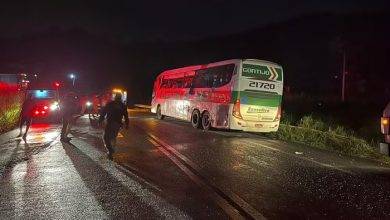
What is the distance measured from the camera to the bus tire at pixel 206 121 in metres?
21.0

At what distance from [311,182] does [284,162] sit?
269 centimetres

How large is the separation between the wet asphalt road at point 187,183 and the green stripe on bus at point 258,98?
4710 millimetres

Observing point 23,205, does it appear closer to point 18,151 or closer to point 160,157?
point 160,157

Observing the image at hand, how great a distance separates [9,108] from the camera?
2483cm

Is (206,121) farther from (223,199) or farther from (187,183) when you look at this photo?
(223,199)

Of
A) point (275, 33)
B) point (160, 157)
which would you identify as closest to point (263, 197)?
point (160, 157)

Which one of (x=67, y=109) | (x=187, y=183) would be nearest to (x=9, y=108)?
(x=67, y=109)

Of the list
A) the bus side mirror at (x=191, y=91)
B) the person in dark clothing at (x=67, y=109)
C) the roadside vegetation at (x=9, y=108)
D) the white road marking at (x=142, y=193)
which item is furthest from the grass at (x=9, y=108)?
the white road marking at (x=142, y=193)

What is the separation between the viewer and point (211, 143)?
1594 cm

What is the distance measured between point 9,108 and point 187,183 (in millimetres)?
18889

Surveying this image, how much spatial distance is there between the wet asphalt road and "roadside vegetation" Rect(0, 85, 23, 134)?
7848 mm

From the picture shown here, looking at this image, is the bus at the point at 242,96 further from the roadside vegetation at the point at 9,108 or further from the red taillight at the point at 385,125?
the red taillight at the point at 385,125

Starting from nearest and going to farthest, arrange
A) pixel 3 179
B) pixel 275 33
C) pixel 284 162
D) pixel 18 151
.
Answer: pixel 3 179, pixel 284 162, pixel 18 151, pixel 275 33

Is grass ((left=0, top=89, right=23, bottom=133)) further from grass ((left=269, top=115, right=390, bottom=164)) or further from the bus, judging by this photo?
grass ((left=269, top=115, right=390, bottom=164))
